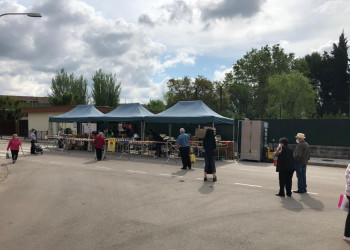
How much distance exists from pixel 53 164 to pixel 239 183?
899cm

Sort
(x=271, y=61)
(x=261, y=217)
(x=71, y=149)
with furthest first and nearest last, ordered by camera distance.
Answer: (x=271, y=61) → (x=71, y=149) → (x=261, y=217)

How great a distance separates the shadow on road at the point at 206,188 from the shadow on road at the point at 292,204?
199 cm

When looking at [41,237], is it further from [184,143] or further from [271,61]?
[271,61]

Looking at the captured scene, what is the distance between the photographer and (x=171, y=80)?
52.6 metres

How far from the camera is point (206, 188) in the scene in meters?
9.55

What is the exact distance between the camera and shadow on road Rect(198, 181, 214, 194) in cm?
909

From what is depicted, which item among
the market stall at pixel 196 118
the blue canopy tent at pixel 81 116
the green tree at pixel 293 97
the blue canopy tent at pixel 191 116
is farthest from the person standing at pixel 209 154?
the green tree at pixel 293 97

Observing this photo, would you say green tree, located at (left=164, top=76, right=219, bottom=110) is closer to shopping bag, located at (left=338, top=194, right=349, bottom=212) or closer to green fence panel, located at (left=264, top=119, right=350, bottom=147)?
green fence panel, located at (left=264, top=119, right=350, bottom=147)

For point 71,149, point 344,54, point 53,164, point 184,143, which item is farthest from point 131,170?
point 344,54

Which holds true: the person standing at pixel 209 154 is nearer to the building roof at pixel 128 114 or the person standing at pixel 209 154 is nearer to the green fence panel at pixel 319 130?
the building roof at pixel 128 114

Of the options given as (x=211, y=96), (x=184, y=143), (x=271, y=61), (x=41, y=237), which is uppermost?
(x=271, y=61)

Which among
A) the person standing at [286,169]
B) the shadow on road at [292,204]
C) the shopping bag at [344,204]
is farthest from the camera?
the person standing at [286,169]

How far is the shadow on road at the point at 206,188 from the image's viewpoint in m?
9.09

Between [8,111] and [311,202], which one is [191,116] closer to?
[311,202]
